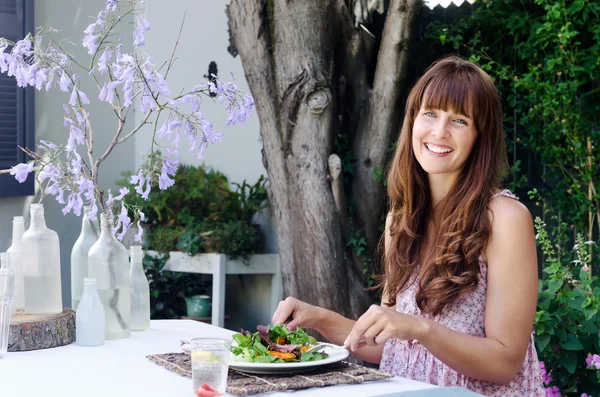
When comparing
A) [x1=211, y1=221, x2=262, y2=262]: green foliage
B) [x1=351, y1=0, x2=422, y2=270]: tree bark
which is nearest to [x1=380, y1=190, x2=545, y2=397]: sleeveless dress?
[x1=351, y1=0, x2=422, y2=270]: tree bark

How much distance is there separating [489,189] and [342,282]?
77.0 inches

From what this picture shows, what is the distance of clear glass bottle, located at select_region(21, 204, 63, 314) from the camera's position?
2240mm

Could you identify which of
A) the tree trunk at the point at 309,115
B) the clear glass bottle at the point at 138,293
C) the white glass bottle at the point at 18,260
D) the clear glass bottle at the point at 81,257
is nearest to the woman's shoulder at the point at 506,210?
the clear glass bottle at the point at 138,293

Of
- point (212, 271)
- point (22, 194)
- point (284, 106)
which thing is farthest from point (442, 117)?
point (22, 194)

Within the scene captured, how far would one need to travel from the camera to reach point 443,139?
7.11 feet

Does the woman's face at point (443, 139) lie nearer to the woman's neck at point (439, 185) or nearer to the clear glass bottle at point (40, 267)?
the woman's neck at point (439, 185)

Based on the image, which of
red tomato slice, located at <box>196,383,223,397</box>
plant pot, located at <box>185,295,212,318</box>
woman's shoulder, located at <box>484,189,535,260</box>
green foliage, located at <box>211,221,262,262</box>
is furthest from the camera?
plant pot, located at <box>185,295,212,318</box>

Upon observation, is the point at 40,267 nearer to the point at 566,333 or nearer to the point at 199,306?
the point at 566,333

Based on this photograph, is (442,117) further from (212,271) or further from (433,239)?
(212,271)

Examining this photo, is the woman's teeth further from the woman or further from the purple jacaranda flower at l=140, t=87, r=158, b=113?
the purple jacaranda flower at l=140, t=87, r=158, b=113

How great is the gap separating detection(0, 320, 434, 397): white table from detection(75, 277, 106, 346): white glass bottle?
25 millimetres

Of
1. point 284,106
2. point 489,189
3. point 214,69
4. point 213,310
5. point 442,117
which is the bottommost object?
point 213,310

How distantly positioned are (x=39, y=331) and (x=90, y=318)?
0.42 ft

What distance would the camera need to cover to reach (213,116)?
559 centimetres
